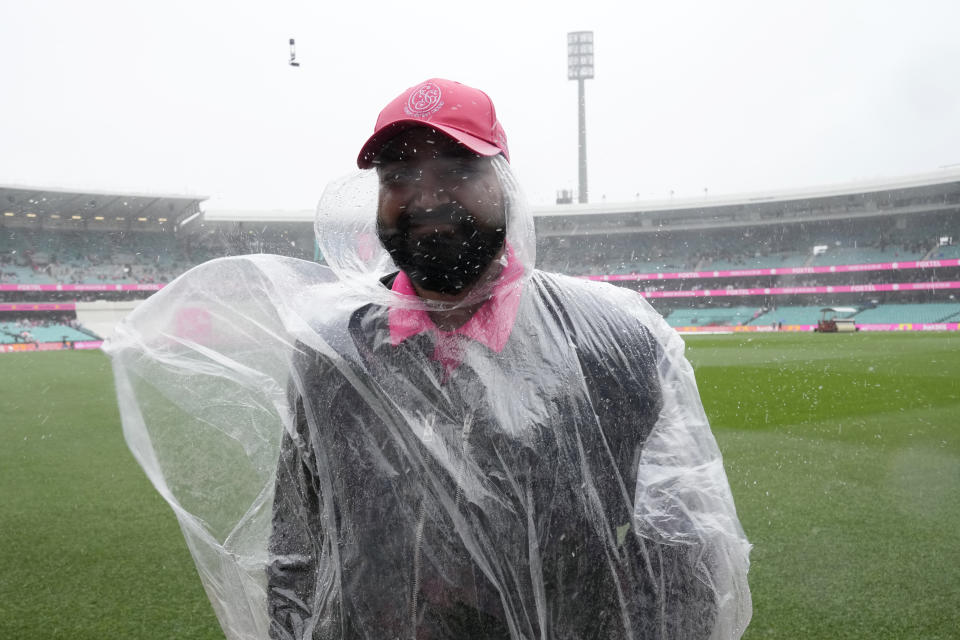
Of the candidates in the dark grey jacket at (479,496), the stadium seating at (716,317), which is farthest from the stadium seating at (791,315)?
the dark grey jacket at (479,496)

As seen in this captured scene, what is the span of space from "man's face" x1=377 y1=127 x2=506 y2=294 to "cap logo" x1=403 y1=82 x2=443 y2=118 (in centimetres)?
3

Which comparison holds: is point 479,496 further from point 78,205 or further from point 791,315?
point 791,315

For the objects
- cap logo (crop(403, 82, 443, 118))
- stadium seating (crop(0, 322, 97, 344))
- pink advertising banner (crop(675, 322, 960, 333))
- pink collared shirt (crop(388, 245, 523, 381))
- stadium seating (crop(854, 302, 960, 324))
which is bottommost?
pink advertising banner (crop(675, 322, 960, 333))

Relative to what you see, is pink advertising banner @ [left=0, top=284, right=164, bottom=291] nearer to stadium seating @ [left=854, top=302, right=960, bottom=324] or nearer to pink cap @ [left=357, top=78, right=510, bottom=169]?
pink cap @ [left=357, top=78, right=510, bottom=169]

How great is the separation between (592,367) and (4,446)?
729cm

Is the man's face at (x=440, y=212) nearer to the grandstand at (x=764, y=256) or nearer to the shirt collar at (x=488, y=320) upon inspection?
the shirt collar at (x=488, y=320)

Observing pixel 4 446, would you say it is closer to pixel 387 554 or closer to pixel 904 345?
pixel 387 554

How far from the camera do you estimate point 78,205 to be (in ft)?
72.1

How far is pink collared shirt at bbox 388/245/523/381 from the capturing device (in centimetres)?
108

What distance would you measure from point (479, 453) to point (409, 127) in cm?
54

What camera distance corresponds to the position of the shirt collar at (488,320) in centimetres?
109

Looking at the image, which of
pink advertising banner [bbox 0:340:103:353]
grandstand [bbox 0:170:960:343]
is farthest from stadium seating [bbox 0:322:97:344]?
pink advertising banner [bbox 0:340:103:353]

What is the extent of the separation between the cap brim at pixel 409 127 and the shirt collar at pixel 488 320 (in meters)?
0.17

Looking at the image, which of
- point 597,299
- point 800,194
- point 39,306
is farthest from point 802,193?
point 39,306
